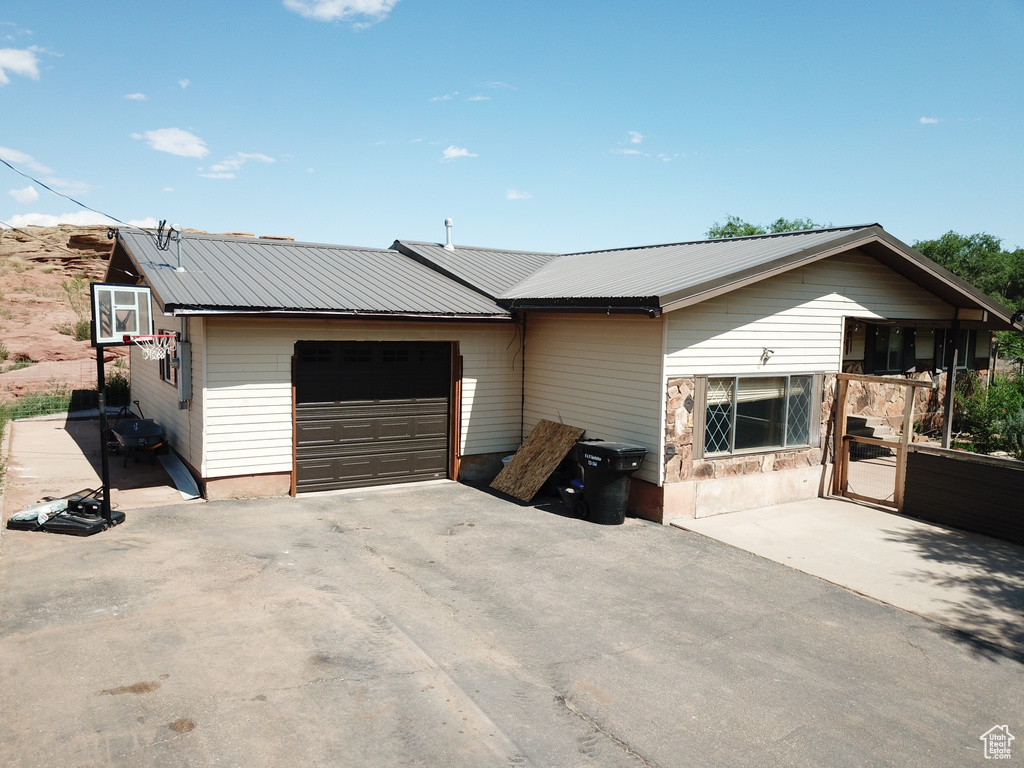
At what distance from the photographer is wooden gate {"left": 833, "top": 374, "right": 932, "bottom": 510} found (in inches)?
436

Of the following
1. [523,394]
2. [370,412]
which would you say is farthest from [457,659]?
[523,394]

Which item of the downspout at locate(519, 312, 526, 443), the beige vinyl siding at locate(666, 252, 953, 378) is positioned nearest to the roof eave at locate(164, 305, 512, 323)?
the downspout at locate(519, 312, 526, 443)

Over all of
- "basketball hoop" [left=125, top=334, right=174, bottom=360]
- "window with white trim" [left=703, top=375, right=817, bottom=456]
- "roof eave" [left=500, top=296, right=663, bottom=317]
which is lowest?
"window with white trim" [left=703, top=375, right=817, bottom=456]

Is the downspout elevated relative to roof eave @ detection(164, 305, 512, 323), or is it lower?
lower

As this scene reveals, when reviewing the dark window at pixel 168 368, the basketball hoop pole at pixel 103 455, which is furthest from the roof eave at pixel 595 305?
the basketball hoop pole at pixel 103 455

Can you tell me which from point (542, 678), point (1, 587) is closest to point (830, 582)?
point (542, 678)

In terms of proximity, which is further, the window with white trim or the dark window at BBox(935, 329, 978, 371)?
the dark window at BBox(935, 329, 978, 371)

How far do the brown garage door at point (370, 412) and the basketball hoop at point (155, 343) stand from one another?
6.57 feet

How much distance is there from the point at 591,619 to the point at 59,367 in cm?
2589

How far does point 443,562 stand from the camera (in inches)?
334

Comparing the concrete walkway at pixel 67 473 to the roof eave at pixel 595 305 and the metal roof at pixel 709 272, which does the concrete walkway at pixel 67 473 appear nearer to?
the roof eave at pixel 595 305

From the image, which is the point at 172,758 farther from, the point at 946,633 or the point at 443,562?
the point at 946,633

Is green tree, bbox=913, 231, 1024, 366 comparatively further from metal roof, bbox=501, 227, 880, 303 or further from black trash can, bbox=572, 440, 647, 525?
black trash can, bbox=572, 440, 647, 525

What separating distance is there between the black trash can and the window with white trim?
133 cm
